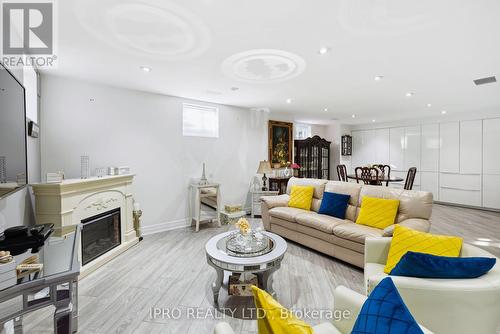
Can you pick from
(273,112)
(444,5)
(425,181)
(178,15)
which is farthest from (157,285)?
(425,181)

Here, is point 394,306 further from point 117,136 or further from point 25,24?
point 117,136

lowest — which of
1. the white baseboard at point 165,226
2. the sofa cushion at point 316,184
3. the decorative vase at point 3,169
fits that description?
the white baseboard at point 165,226

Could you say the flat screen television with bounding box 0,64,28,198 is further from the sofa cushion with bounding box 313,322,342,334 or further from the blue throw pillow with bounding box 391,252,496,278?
the blue throw pillow with bounding box 391,252,496,278

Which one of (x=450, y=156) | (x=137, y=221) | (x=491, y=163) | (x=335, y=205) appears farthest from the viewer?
(x=450, y=156)

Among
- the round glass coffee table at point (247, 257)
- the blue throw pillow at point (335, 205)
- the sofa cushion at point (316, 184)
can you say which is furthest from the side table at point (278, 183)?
the round glass coffee table at point (247, 257)

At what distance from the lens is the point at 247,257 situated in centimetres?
202

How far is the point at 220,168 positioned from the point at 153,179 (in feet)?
4.57

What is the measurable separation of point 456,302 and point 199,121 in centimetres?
439

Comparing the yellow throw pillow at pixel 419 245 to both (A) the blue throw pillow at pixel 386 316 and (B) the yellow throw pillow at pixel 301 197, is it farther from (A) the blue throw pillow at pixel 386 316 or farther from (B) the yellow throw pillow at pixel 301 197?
(B) the yellow throw pillow at pixel 301 197

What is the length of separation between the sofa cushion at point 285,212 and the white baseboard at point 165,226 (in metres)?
1.78

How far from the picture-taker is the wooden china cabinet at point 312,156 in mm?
6852

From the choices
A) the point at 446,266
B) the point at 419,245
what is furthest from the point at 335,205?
the point at 446,266

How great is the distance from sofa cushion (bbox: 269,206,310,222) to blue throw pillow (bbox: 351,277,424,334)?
252cm

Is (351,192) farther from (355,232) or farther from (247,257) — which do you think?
(247,257)
